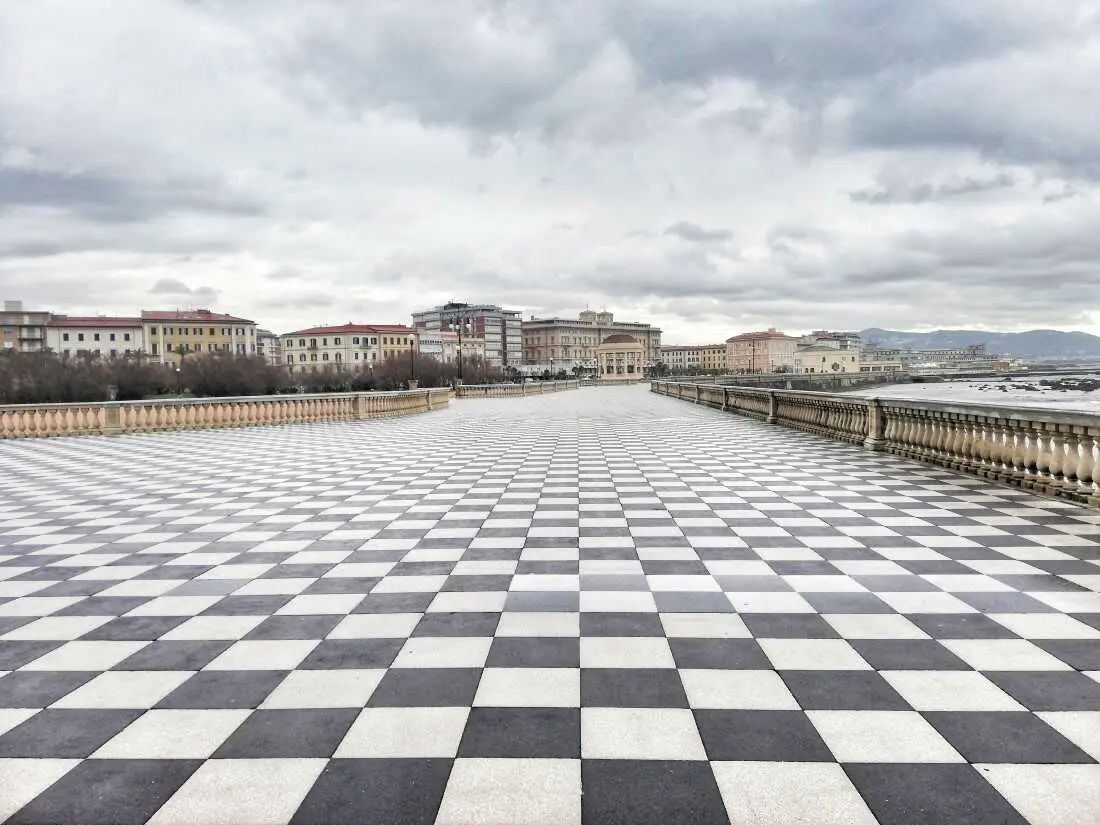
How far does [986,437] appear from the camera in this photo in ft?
31.7

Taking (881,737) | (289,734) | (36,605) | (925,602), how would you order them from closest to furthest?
(881,737) < (289,734) < (925,602) < (36,605)

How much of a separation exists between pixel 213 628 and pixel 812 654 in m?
3.61

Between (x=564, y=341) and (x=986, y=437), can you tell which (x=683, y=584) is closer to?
(x=986, y=437)

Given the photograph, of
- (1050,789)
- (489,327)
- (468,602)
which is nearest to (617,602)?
(468,602)

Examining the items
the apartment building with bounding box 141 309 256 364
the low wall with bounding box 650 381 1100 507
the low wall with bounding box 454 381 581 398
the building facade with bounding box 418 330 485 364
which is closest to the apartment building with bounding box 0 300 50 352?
the apartment building with bounding box 141 309 256 364

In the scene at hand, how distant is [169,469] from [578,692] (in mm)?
11133

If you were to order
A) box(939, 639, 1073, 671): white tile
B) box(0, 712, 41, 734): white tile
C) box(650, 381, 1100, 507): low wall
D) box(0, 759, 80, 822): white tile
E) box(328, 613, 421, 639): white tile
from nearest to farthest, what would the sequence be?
box(0, 759, 80, 822): white tile
box(0, 712, 41, 734): white tile
box(939, 639, 1073, 671): white tile
box(328, 613, 421, 639): white tile
box(650, 381, 1100, 507): low wall

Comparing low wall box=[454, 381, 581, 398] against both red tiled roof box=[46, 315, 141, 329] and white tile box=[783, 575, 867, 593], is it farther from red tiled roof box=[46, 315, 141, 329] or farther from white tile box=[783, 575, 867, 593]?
red tiled roof box=[46, 315, 141, 329]

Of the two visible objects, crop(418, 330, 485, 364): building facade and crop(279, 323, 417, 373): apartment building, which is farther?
crop(418, 330, 485, 364): building facade

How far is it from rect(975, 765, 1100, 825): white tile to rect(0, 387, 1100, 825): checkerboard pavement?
0.01 metres

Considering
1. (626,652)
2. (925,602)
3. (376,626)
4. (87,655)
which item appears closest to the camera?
(626,652)

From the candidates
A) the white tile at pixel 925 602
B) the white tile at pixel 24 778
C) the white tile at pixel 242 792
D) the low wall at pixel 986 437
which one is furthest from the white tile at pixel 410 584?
the low wall at pixel 986 437


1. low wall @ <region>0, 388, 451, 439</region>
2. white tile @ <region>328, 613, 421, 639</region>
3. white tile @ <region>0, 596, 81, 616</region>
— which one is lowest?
white tile @ <region>0, 596, 81, 616</region>

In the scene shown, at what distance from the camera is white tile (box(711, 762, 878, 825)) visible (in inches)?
96.2
